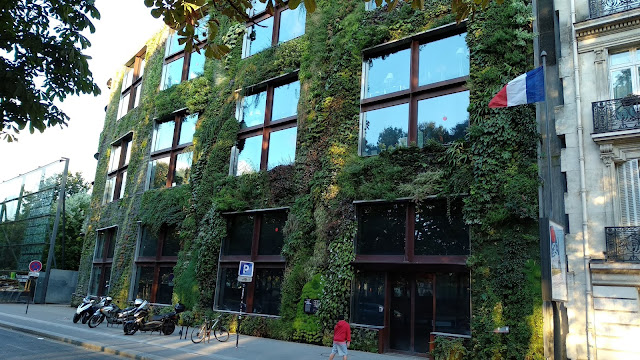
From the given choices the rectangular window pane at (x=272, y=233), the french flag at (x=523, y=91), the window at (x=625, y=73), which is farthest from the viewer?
the rectangular window pane at (x=272, y=233)

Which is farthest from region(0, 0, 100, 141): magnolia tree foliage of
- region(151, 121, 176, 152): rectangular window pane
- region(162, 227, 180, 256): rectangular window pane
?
region(151, 121, 176, 152): rectangular window pane

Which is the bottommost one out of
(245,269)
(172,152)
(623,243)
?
(245,269)

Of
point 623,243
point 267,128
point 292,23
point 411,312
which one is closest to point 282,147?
point 267,128

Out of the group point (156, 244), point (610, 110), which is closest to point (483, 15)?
point (610, 110)

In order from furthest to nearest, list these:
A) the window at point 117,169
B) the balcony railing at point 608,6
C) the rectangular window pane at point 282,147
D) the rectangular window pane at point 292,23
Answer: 1. the window at point 117,169
2. the rectangular window pane at point 292,23
3. the rectangular window pane at point 282,147
4. the balcony railing at point 608,6

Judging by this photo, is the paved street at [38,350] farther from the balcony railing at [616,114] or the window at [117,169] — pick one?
the window at [117,169]

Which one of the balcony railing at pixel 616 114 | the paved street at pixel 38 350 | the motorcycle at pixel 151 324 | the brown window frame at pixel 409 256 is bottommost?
the paved street at pixel 38 350

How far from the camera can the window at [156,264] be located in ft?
79.2

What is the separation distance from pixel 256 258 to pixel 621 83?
13.8m

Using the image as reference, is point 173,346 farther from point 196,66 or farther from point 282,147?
point 196,66

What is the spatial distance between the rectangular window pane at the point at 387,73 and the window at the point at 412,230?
427 centimetres

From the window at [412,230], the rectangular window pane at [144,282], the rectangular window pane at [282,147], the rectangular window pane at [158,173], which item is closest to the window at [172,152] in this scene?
the rectangular window pane at [158,173]

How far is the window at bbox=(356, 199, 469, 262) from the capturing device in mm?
14914

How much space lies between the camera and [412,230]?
15.8 m
